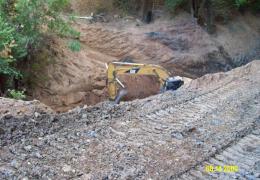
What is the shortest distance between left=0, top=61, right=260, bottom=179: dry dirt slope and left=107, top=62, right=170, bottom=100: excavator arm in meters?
3.93

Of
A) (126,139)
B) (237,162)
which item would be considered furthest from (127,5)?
(237,162)

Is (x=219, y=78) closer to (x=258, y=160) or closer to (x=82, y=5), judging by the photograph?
(x=258, y=160)

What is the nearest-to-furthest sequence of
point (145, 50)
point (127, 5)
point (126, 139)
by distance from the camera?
point (126, 139) < point (145, 50) < point (127, 5)

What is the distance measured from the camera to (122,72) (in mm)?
12219

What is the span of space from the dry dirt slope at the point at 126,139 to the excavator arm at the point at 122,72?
393 cm

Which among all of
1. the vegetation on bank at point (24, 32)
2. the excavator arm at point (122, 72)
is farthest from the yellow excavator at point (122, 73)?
the vegetation on bank at point (24, 32)

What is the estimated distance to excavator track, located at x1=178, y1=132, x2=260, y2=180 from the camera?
486 cm

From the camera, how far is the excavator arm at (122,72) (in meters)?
12.1

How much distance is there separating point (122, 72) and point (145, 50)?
4.94 m
